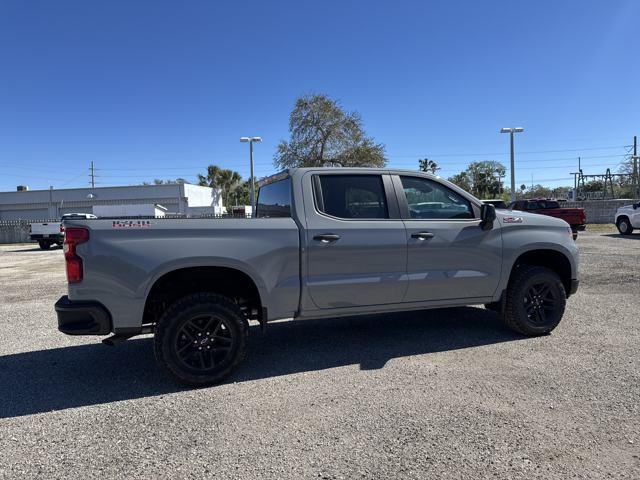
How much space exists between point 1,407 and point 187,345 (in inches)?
59.2

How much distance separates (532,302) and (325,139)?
2847cm

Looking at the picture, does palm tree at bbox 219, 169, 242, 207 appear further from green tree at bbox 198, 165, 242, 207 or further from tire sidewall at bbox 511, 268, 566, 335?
tire sidewall at bbox 511, 268, 566, 335

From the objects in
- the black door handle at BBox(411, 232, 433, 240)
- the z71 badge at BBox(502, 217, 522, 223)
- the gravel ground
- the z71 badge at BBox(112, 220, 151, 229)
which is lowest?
the gravel ground

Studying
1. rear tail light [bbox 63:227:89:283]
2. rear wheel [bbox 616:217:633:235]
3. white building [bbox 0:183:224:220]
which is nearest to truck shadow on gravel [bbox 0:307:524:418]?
rear tail light [bbox 63:227:89:283]

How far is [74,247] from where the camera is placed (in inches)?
145

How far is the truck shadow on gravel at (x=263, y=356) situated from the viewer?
392 centimetres

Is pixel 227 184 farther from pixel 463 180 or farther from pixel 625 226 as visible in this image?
pixel 625 226

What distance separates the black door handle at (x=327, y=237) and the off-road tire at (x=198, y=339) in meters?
1.00

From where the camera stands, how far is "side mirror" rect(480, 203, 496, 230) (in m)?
4.78

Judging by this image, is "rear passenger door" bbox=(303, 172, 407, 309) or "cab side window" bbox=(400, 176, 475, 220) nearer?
"rear passenger door" bbox=(303, 172, 407, 309)

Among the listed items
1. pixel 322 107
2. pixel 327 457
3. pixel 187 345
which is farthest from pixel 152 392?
pixel 322 107

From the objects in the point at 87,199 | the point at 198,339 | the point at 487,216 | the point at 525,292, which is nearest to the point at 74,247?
the point at 198,339

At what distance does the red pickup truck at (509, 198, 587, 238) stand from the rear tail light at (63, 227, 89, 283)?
19.3 meters

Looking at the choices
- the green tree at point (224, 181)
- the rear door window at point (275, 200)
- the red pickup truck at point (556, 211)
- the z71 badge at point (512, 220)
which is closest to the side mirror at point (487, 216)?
the z71 badge at point (512, 220)
